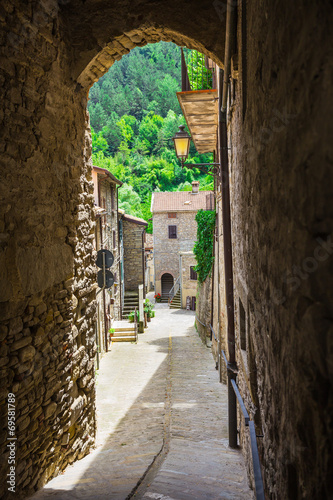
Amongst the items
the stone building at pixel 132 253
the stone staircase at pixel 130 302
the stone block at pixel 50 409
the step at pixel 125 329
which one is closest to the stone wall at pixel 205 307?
the step at pixel 125 329

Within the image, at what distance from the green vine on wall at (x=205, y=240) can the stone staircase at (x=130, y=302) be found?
749cm

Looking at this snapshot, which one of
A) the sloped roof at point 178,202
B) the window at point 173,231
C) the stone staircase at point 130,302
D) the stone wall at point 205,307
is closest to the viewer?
the stone wall at point 205,307

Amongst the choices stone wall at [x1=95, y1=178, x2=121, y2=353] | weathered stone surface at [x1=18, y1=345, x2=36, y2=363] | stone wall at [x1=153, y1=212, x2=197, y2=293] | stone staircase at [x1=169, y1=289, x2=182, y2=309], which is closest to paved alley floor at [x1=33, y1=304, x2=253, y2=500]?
weathered stone surface at [x1=18, y1=345, x2=36, y2=363]

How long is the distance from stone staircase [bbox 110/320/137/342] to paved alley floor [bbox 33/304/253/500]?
4336mm

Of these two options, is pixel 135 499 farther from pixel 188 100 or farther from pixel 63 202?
pixel 188 100

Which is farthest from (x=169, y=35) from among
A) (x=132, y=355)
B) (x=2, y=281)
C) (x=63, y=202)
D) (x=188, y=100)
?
(x=132, y=355)

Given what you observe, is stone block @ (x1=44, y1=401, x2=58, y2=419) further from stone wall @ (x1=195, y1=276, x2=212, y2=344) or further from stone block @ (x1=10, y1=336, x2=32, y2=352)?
stone wall @ (x1=195, y1=276, x2=212, y2=344)

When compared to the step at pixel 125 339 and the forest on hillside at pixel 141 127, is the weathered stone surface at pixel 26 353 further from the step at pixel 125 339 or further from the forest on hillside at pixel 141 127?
the forest on hillside at pixel 141 127

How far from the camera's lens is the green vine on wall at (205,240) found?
12662 millimetres

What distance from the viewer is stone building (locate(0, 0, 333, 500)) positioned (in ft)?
3.82

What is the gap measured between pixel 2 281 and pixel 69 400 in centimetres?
194

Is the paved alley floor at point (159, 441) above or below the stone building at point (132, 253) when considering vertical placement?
below

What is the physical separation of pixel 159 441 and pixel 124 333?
1088cm

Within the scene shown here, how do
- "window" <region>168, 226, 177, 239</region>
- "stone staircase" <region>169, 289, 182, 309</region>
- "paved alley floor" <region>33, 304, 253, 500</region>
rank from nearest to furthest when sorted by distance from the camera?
"paved alley floor" <region>33, 304, 253, 500</region>, "stone staircase" <region>169, 289, 182, 309</region>, "window" <region>168, 226, 177, 239</region>
